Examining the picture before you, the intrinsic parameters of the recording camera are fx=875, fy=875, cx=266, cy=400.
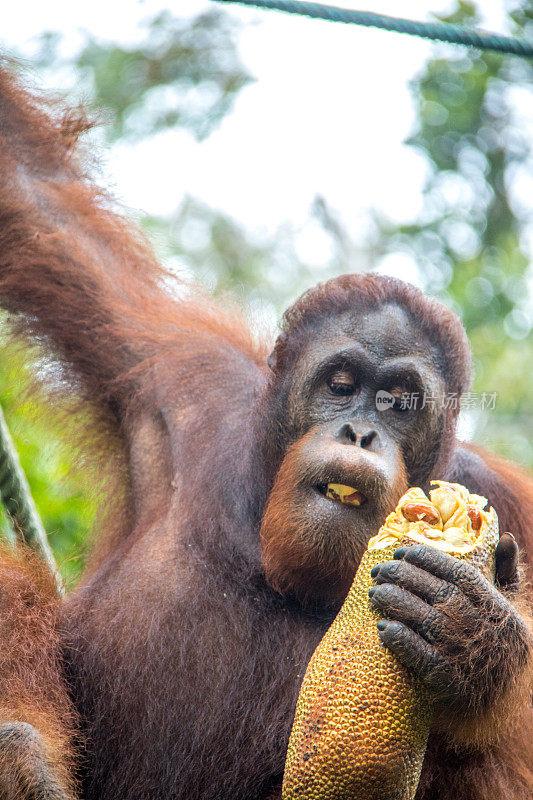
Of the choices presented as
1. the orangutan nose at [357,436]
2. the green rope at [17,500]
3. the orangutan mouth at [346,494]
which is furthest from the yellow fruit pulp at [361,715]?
the green rope at [17,500]

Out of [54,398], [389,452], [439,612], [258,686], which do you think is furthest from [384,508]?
[54,398]

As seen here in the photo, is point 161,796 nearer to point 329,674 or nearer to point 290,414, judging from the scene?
point 329,674

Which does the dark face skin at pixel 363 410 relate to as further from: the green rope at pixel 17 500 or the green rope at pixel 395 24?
the green rope at pixel 17 500

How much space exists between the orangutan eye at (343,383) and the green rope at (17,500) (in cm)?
126

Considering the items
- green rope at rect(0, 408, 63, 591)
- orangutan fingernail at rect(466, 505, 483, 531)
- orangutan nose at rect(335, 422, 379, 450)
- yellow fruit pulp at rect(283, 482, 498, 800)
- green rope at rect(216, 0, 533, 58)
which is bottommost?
green rope at rect(0, 408, 63, 591)

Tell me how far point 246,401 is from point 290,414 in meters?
0.49

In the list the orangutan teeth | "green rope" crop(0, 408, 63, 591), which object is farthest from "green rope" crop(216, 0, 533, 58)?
"green rope" crop(0, 408, 63, 591)

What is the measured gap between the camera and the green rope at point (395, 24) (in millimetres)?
2824

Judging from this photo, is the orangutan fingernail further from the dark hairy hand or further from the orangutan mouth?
the orangutan mouth

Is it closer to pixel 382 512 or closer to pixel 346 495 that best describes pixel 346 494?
pixel 346 495

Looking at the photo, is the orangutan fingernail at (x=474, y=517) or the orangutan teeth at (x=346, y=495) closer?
the orangutan fingernail at (x=474, y=517)

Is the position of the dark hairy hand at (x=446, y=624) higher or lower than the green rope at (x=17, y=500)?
higher

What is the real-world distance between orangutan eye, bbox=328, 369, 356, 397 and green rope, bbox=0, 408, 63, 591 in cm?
126

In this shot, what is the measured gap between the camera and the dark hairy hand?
2201 millimetres
